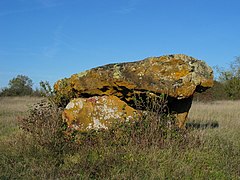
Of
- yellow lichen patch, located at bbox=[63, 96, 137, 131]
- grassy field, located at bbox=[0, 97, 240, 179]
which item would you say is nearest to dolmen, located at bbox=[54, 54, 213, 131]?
yellow lichen patch, located at bbox=[63, 96, 137, 131]

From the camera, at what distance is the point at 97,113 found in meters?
6.98

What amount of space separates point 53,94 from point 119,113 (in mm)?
2067

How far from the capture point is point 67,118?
703 centimetres

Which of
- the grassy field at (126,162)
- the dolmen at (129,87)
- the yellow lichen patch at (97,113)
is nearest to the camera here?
the grassy field at (126,162)

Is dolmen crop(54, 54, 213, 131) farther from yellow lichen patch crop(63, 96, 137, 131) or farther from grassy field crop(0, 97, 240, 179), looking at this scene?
grassy field crop(0, 97, 240, 179)

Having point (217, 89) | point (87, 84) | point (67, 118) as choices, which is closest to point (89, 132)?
point (67, 118)

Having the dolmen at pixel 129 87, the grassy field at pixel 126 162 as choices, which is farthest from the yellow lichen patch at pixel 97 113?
the grassy field at pixel 126 162

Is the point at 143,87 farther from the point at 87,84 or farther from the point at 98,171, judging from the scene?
the point at 98,171

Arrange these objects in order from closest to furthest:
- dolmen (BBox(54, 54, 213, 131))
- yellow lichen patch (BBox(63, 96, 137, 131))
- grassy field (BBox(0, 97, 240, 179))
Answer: grassy field (BBox(0, 97, 240, 179)) → dolmen (BBox(54, 54, 213, 131)) → yellow lichen patch (BBox(63, 96, 137, 131))

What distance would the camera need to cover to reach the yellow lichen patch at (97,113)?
22.5ft

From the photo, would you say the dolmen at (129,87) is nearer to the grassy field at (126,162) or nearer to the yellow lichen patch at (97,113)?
the yellow lichen patch at (97,113)

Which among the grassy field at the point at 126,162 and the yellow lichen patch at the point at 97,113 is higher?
the yellow lichen patch at the point at 97,113

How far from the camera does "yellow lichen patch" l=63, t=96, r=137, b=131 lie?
22.5 feet

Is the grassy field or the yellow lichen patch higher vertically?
the yellow lichen patch
